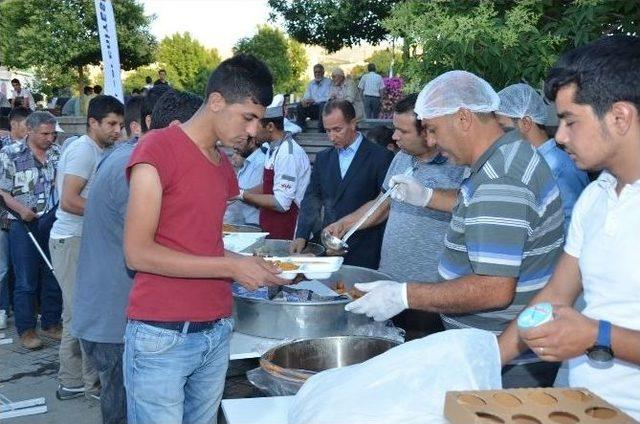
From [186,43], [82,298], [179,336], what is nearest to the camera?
[179,336]

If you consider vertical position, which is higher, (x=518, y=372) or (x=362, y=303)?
(x=362, y=303)

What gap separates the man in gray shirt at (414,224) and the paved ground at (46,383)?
3.04 feet

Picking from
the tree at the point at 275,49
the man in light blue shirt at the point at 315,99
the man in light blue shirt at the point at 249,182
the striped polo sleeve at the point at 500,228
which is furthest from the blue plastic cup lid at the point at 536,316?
the tree at the point at 275,49

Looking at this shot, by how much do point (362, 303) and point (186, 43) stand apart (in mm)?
42758

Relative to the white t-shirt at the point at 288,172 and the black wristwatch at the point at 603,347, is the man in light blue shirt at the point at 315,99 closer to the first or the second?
the white t-shirt at the point at 288,172

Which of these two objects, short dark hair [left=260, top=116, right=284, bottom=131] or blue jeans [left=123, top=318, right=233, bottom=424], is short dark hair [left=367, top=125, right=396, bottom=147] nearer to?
short dark hair [left=260, top=116, right=284, bottom=131]

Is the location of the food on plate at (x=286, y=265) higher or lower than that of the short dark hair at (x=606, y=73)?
lower

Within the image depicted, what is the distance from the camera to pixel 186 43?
42812mm

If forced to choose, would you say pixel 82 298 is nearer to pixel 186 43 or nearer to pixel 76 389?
pixel 76 389

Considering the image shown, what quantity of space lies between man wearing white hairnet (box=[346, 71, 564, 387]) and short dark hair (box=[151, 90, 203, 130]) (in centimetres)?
115

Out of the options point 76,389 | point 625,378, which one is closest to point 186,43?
point 76,389

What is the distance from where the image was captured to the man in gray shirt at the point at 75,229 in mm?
4355

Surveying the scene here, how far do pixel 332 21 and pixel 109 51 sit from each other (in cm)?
1003

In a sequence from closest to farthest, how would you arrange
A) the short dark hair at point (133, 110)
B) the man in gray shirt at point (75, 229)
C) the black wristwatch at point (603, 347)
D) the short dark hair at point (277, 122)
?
the black wristwatch at point (603, 347)
the short dark hair at point (133, 110)
the man in gray shirt at point (75, 229)
the short dark hair at point (277, 122)
